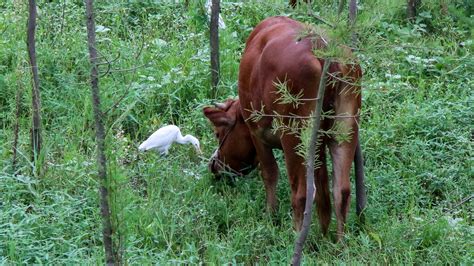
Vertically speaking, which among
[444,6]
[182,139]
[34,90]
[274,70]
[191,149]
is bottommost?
[191,149]

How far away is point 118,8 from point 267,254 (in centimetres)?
406

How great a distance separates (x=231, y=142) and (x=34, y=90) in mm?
1528

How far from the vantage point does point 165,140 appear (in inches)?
288

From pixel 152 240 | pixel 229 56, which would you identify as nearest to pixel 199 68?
pixel 229 56

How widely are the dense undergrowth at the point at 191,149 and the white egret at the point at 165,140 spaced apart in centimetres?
8

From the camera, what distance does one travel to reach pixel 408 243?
596cm

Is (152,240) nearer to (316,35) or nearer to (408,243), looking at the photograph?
(408,243)

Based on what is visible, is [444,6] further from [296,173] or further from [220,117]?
[296,173]

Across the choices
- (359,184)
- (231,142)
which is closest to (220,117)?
(231,142)

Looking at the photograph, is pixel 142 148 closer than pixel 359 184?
No

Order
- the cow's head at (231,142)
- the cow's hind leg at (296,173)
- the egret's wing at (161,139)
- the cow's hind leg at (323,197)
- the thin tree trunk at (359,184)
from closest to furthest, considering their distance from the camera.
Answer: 1. the cow's hind leg at (296,173)
2. the cow's hind leg at (323,197)
3. the thin tree trunk at (359,184)
4. the cow's head at (231,142)
5. the egret's wing at (161,139)

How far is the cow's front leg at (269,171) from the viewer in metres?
6.74

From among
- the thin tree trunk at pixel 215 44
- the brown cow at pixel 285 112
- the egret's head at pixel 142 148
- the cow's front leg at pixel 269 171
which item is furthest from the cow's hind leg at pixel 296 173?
the thin tree trunk at pixel 215 44

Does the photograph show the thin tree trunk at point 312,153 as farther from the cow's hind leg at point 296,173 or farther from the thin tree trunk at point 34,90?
the thin tree trunk at point 34,90
